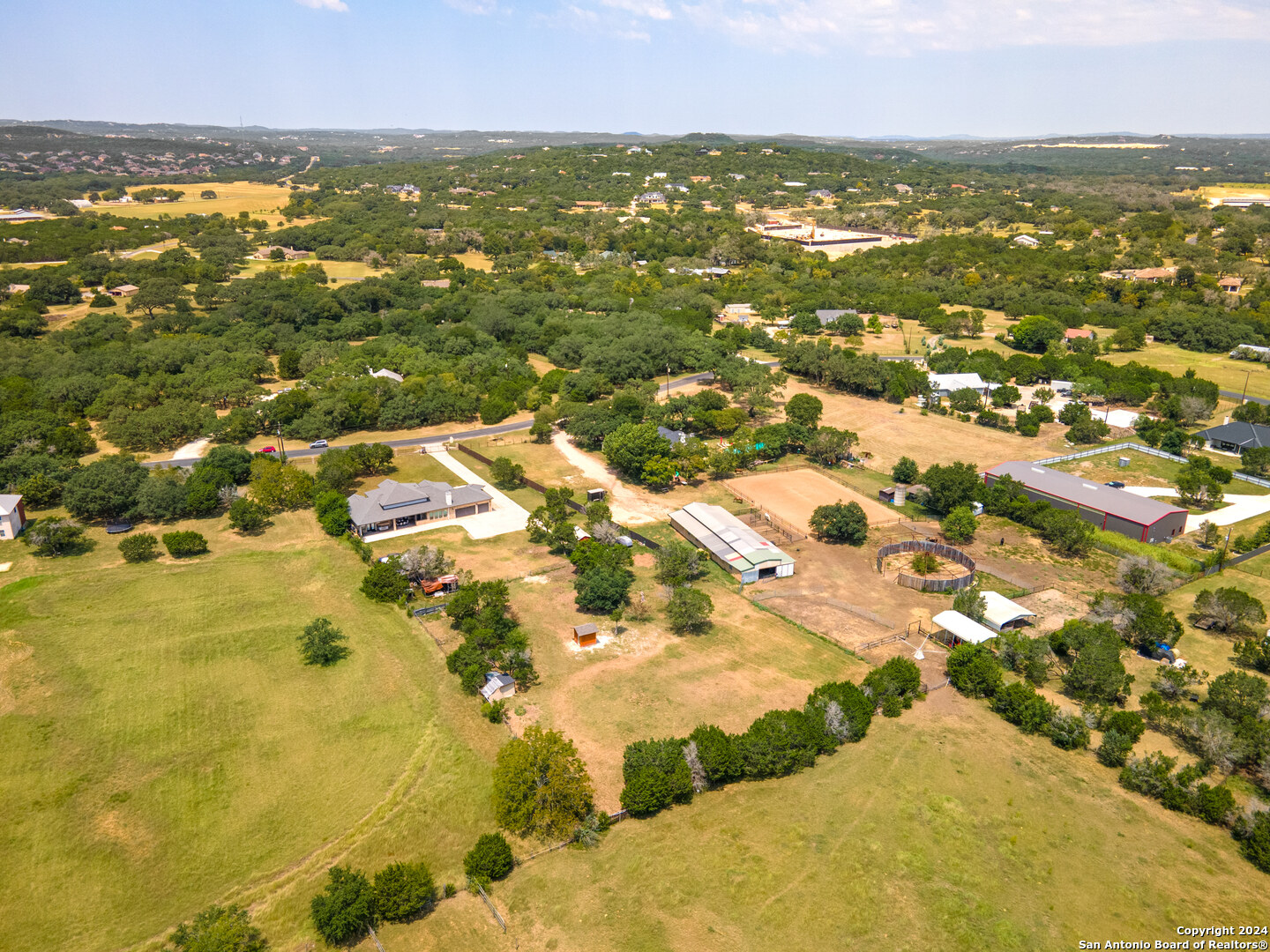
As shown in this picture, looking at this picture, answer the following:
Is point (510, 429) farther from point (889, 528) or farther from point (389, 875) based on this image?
point (389, 875)

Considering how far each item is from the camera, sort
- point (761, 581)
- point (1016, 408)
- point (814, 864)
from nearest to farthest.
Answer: point (814, 864)
point (761, 581)
point (1016, 408)

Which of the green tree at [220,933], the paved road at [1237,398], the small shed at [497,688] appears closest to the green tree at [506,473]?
the small shed at [497,688]

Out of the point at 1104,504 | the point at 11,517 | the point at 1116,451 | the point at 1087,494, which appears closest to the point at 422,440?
the point at 11,517

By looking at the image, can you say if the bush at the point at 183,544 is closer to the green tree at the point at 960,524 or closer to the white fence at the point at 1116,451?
the green tree at the point at 960,524

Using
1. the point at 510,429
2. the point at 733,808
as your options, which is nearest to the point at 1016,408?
the point at 510,429

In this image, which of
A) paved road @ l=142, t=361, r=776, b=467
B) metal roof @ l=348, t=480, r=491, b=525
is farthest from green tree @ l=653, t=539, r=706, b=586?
paved road @ l=142, t=361, r=776, b=467

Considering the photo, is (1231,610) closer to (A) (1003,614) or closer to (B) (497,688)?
(A) (1003,614)

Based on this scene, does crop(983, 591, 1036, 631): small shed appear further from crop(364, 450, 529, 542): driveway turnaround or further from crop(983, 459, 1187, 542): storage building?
crop(364, 450, 529, 542): driveway turnaround
